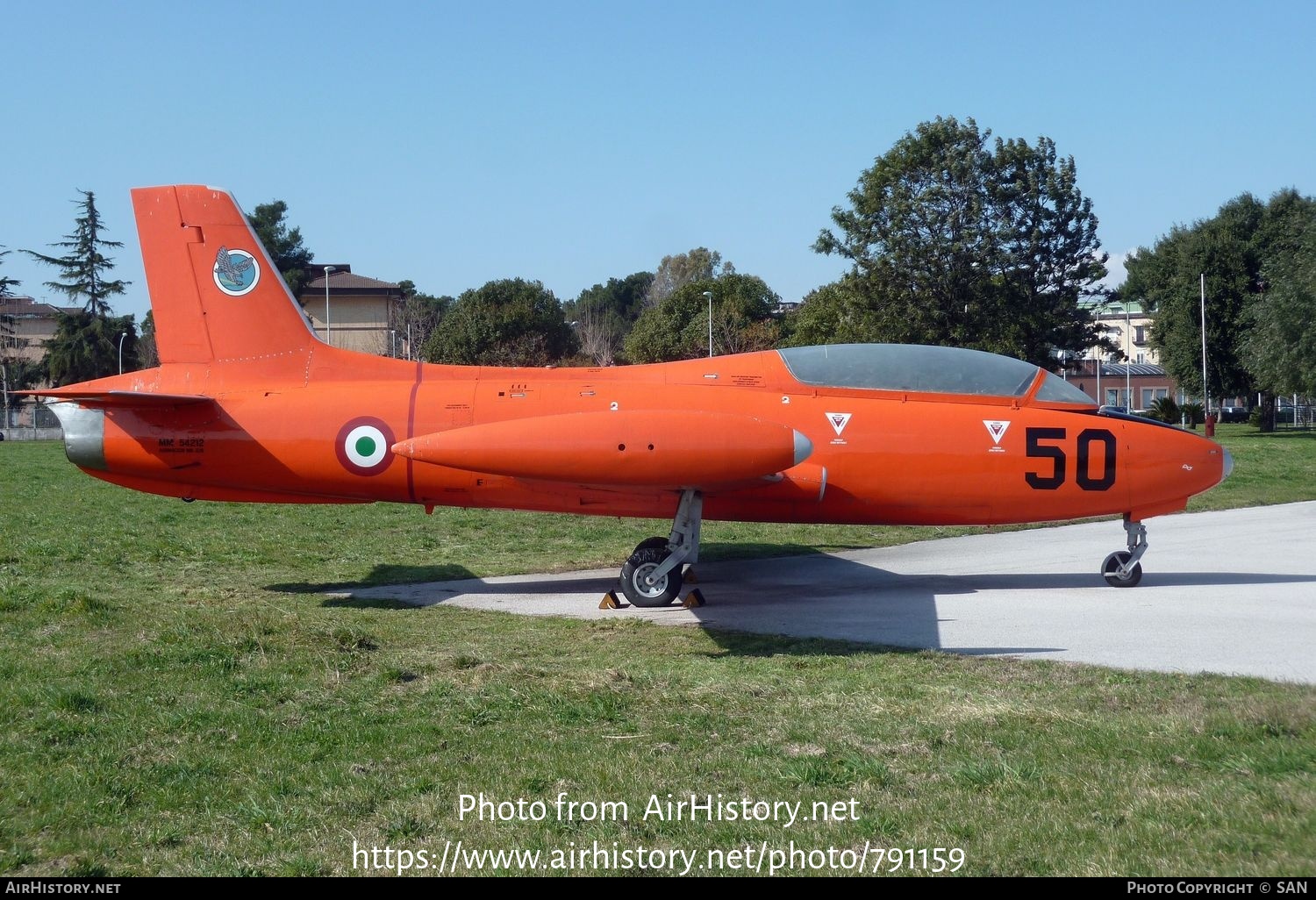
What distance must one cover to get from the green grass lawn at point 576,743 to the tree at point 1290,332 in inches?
1832

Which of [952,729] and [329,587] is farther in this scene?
[329,587]

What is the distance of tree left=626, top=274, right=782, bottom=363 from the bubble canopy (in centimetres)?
4853

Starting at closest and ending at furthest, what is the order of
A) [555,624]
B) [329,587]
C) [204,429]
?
1. [555,624]
2. [204,429]
3. [329,587]

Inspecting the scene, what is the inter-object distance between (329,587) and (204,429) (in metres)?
2.44

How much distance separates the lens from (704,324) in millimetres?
66562

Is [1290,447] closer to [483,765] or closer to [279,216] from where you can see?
[483,765]

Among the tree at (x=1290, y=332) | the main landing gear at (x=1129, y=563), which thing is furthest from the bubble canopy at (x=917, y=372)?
the tree at (x=1290, y=332)

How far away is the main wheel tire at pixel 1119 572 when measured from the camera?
1295cm

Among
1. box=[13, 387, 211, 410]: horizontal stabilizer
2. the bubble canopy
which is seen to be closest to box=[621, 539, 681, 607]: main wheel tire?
the bubble canopy

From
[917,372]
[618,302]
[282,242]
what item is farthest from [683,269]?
[917,372]

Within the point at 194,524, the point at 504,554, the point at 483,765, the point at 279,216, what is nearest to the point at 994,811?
the point at 483,765

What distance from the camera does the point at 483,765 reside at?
6.16 meters

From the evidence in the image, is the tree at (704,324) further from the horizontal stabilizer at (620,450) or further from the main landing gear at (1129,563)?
the horizontal stabilizer at (620,450)

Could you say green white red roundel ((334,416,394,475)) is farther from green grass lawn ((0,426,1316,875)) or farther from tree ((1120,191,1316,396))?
tree ((1120,191,1316,396))
